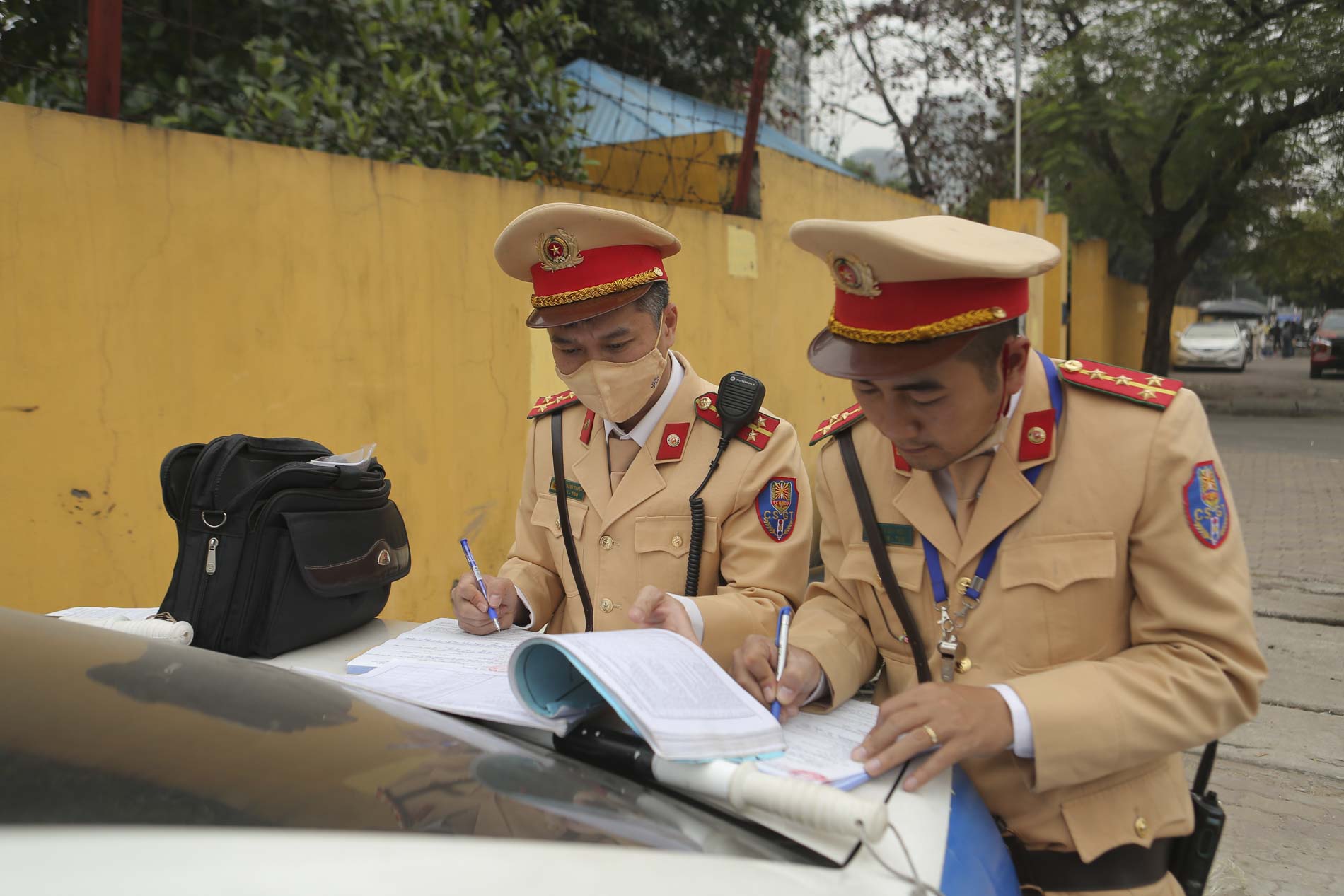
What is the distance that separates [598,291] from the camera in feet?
7.09

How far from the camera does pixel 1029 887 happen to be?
1572mm

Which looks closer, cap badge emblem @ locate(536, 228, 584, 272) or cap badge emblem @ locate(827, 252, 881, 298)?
cap badge emblem @ locate(827, 252, 881, 298)

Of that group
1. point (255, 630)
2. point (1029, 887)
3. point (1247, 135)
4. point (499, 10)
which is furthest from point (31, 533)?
point (1247, 135)

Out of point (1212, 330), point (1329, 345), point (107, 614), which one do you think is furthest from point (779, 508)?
point (1212, 330)

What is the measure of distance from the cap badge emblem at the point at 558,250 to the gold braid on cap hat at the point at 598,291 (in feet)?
0.21

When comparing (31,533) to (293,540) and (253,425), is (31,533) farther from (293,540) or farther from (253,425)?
(293,540)

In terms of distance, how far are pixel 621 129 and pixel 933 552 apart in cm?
836

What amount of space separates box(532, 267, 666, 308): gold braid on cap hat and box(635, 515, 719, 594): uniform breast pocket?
1.64 feet

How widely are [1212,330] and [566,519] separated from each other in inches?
1132

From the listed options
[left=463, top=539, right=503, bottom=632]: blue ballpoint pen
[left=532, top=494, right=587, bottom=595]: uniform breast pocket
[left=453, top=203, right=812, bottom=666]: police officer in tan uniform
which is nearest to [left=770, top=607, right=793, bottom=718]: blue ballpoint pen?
[left=453, top=203, right=812, bottom=666]: police officer in tan uniform

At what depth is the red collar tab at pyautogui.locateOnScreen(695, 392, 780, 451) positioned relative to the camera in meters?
2.21

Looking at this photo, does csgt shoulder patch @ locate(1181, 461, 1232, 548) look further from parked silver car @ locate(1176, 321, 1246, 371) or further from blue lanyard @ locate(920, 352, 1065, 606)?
parked silver car @ locate(1176, 321, 1246, 371)

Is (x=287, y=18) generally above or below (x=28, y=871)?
above

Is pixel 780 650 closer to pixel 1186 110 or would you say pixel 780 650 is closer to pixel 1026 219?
pixel 1026 219
